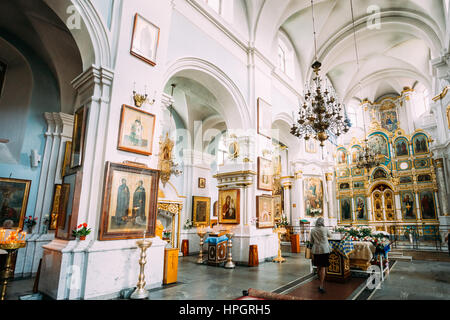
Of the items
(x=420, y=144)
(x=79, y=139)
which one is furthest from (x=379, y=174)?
(x=79, y=139)

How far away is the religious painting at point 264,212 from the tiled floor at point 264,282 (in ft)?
4.18

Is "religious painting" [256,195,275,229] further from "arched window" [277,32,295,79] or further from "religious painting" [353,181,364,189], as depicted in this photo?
"religious painting" [353,181,364,189]

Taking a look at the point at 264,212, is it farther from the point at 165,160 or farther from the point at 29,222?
the point at 29,222

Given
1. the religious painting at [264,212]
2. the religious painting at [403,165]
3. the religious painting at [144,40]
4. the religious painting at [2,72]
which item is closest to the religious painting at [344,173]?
the religious painting at [403,165]

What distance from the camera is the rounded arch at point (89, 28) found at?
4777 millimetres

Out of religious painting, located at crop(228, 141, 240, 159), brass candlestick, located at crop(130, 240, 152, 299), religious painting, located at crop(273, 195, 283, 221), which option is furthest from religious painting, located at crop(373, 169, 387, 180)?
brass candlestick, located at crop(130, 240, 152, 299)

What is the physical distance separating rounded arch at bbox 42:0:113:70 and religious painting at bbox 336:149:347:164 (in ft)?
58.7

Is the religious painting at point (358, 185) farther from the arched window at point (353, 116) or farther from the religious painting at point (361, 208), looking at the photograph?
the arched window at point (353, 116)

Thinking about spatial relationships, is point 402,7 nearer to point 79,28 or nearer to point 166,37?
point 166,37

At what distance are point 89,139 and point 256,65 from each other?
269 inches

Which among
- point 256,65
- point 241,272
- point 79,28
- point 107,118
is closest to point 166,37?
point 79,28

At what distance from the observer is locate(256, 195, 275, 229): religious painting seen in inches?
326

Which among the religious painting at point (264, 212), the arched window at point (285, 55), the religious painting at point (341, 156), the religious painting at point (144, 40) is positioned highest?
the arched window at point (285, 55)

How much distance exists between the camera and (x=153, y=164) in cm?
540
